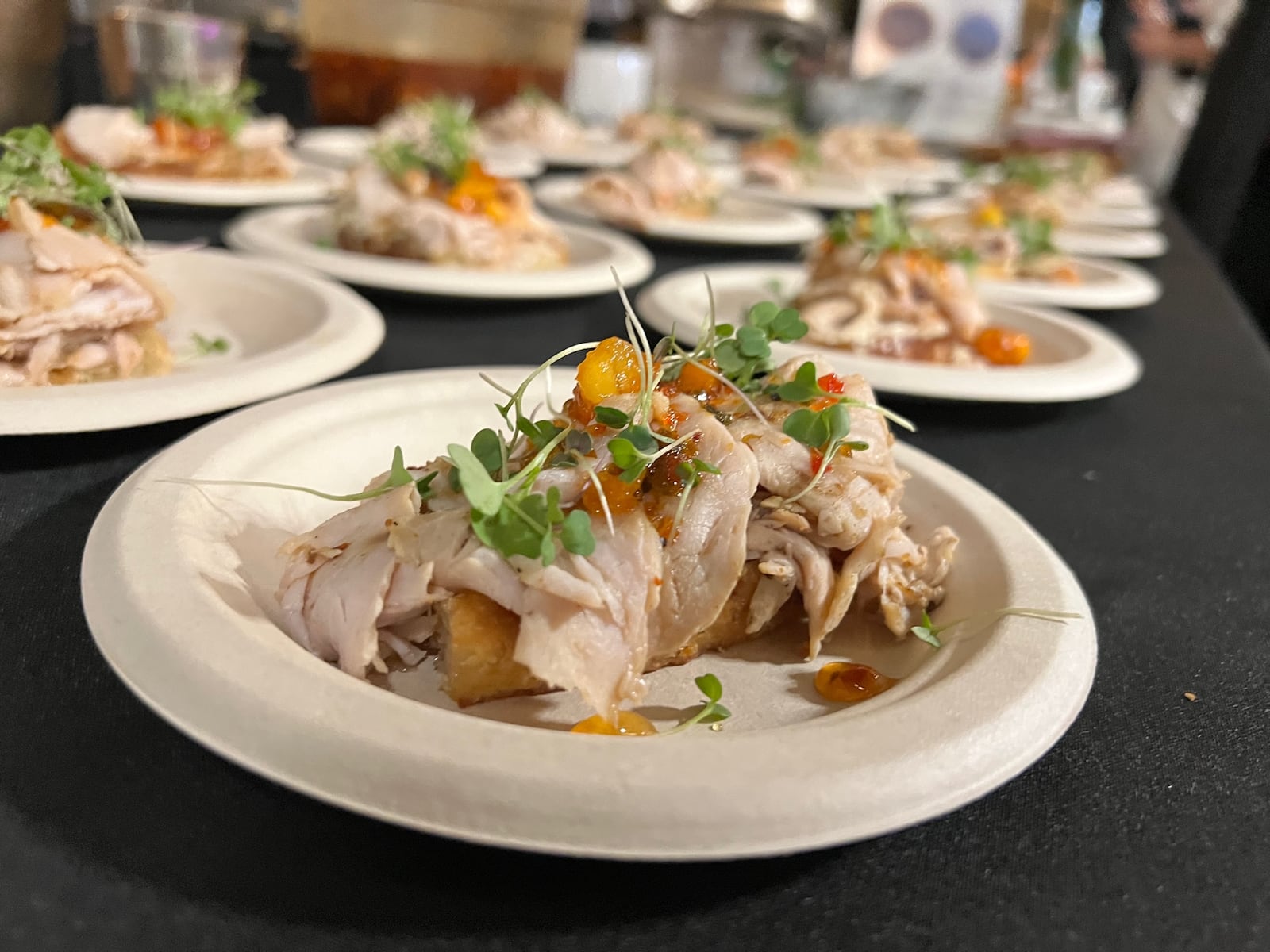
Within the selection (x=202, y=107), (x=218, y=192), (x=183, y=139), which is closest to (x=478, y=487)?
(x=218, y=192)

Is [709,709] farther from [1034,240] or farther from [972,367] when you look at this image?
[1034,240]

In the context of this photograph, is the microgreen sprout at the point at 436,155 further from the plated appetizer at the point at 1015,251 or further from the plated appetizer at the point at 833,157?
the plated appetizer at the point at 833,157

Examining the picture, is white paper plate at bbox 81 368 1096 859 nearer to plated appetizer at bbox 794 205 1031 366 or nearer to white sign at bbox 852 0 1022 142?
plated appetizer at bbox 794 205 1031 366

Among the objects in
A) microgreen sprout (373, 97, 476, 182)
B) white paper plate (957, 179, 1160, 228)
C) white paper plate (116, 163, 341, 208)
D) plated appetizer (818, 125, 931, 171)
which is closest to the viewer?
microgreen sprout (373, 97, 476, 182)

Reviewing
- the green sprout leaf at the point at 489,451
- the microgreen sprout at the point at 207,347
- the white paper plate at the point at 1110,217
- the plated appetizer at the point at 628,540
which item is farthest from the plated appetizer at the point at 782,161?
the green sprout leaf at the point at 489,451

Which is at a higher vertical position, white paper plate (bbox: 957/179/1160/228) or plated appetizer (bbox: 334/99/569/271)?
plated appetizer (bbox: 334/99/569/271)

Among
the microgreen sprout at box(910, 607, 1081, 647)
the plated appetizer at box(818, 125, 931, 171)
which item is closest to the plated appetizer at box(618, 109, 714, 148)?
the plated appetizer at box(818, 125, 931, 171)

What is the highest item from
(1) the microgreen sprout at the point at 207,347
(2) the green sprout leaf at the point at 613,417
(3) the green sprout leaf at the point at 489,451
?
(2) the green sprout leaf at the point at 613,417
